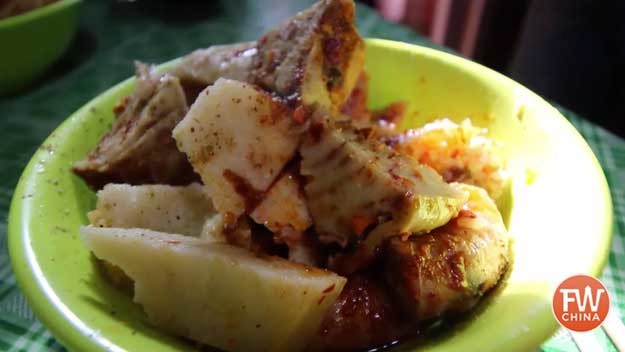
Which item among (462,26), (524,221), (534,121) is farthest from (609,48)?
(524,221)

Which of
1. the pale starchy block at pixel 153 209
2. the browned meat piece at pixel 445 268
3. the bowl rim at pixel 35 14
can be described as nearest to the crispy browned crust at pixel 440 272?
the browned meat piece at pixel 445 268

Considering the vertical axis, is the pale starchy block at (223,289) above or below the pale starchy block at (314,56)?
below

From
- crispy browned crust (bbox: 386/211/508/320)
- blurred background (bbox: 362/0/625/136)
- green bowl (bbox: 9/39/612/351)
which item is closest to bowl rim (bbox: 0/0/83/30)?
green bowl (bbox: 9/39/612/351)

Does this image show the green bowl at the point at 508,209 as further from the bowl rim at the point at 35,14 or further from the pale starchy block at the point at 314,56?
the bowl rim at the point at 35,14

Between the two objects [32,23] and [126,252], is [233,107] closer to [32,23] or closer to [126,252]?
[126,252]

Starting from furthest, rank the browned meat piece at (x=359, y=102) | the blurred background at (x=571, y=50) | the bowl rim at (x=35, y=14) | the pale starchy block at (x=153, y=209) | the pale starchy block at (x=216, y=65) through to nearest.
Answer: the blurred background at (x=571, y=50) → the bowl rim at (x=35, y=14) → the browned meat piece at (x=359, y=102) → the pale starchy block at (x=216, y=65) → the pale starchy block at (x=153, y=209)

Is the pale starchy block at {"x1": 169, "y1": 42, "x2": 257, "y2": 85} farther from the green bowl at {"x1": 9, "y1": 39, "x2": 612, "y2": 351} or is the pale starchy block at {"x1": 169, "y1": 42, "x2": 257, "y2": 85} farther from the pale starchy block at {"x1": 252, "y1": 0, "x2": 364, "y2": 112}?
the green bowl at {"x1": 9, "y1": 39, "x2": 612, "y2": 351}

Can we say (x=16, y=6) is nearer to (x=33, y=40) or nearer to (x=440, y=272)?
(x=33, y=40)
